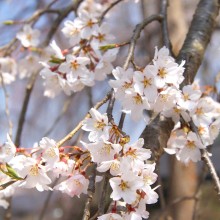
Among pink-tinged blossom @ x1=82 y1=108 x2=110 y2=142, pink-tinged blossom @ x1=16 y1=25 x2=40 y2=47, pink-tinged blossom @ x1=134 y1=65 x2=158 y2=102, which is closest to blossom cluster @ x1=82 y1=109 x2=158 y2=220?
pink-tinged blossom @ x1=82 y1=108 x2=110 y2=142

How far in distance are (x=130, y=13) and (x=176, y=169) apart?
3492 millimetres

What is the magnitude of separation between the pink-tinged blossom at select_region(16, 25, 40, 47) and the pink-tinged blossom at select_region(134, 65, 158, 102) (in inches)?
38.0

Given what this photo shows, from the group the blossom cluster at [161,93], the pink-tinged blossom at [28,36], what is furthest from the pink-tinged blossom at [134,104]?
the pink-tinged blossom at [28,36]

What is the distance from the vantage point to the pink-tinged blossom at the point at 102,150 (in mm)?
934

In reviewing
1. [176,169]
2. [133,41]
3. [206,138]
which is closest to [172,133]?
[206,138]

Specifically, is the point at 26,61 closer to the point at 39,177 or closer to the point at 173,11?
the point at 39,177

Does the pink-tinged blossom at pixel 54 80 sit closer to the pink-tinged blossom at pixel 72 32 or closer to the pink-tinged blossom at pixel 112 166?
the pink-tinged blossom at pixel 72 32

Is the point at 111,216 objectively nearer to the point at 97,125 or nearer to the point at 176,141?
the point at 97,125

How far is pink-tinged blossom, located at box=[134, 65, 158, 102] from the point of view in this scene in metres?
1.02

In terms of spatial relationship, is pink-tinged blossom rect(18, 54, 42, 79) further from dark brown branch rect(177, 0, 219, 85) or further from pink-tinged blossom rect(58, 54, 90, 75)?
dark brown branch rect(177, 0, 219, 85)

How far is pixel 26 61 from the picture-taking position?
204 centimetres

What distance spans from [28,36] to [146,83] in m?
1.03

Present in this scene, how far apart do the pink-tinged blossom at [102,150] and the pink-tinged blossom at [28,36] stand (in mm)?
1043

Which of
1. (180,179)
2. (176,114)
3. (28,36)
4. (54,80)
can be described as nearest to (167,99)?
(176,114)
